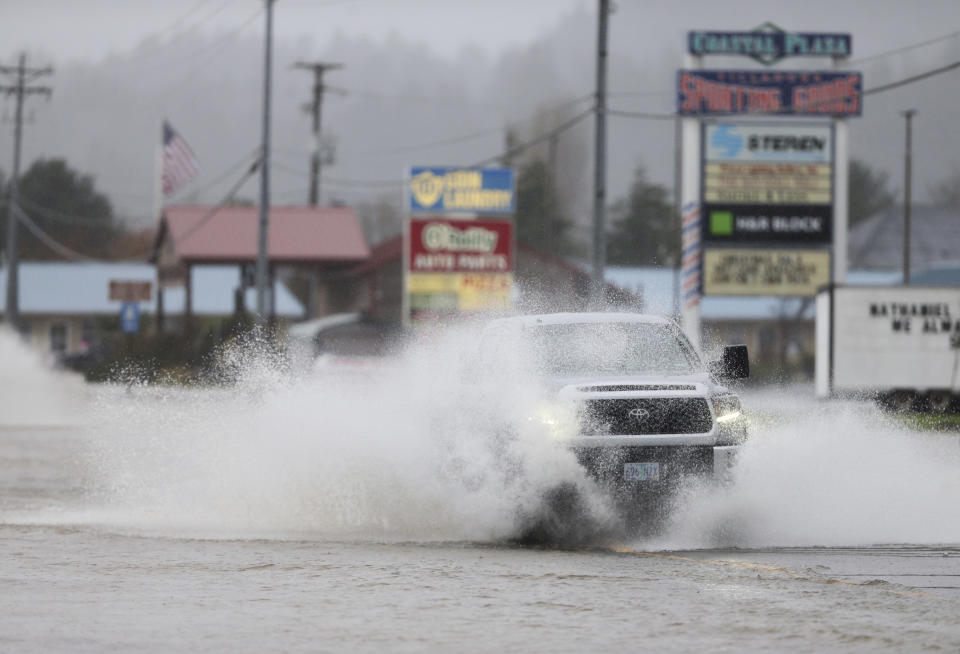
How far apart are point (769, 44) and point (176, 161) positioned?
2594 centimetres

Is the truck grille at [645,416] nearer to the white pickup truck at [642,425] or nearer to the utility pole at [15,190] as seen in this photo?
the white pickup truck at [642,425]

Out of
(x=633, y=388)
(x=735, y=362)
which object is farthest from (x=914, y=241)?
(x=633, y=388)

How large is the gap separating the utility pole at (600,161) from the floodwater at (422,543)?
1258 cm

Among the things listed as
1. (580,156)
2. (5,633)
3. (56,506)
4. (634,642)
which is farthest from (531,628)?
(580,156)

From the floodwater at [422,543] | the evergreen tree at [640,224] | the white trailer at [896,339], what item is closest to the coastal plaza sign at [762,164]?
the white trailer at [896,339]

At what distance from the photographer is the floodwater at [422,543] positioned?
7863 mm

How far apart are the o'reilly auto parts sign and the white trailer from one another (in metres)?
2.01

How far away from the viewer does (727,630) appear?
776 cm

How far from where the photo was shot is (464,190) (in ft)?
168

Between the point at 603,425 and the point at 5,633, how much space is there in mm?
4887

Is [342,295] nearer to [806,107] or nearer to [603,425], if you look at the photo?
[806,107]

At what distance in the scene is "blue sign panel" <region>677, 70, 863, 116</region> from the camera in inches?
1515

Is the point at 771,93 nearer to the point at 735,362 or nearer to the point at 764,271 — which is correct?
the point at 764,271

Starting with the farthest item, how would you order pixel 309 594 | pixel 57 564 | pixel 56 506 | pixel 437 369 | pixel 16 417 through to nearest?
pixel 16 417
pixel 56 506
pixel 437 369
pixel 57 564
pixel 309 594
